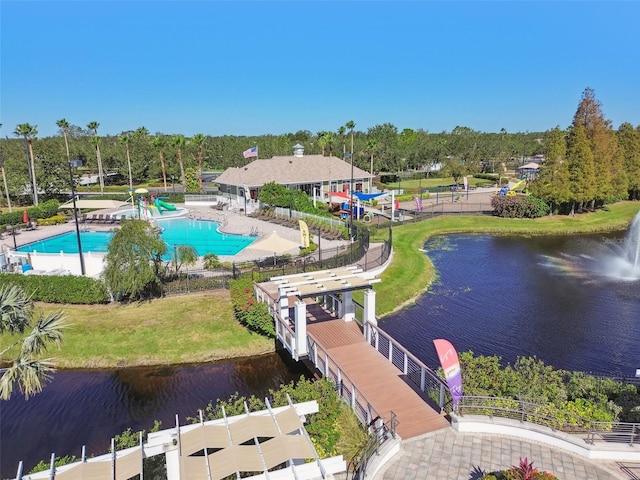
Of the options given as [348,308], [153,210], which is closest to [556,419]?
[348,308]

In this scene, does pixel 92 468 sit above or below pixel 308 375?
above

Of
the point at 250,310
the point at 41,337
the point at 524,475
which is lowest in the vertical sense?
the point at 250,310

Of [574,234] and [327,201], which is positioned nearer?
[574,234]

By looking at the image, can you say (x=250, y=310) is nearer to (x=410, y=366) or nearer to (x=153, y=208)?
(x=410, y=366)

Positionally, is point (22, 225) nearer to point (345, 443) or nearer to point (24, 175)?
point (24, 175)

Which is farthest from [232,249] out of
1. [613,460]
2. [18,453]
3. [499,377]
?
[613,460]

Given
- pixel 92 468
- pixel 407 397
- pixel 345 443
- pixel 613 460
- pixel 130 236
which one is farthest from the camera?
pixel 130 236

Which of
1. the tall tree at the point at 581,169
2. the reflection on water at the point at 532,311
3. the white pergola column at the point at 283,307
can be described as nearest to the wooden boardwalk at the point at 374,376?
the white pergola column at the point at 283,307
